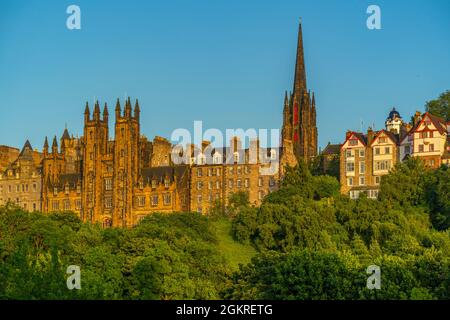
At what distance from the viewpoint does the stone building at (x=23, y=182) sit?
135375 mm

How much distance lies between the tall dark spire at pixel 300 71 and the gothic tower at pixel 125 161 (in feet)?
61.2

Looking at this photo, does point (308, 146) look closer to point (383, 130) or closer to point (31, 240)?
point (383, 130)

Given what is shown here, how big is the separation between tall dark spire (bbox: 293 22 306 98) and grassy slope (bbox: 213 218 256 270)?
93.0 feet

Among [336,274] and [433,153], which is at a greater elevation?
[433,153]

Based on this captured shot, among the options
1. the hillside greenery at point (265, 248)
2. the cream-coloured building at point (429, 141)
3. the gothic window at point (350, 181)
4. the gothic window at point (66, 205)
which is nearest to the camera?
the hillside greenery at point (265, 248)

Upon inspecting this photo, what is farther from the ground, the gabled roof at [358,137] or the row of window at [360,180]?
the gabled roof at [358,137]

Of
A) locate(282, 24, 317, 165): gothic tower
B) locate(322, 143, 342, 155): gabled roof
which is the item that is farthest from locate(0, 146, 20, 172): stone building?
locate(322, 143, 342, 155): gabled roof

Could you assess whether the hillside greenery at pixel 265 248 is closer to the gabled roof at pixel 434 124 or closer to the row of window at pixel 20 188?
the gabled roof at pixel 434 124

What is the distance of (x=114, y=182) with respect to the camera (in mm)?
127688

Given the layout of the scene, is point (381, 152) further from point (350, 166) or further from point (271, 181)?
point (271, 181)

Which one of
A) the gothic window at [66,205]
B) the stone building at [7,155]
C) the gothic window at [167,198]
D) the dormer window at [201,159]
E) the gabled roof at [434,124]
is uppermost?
the gabled roof at [434,124]

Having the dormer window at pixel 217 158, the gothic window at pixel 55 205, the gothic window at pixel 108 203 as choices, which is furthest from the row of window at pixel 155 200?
the gothic window at pixel 55 205

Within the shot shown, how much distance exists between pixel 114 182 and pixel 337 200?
95.6ft
